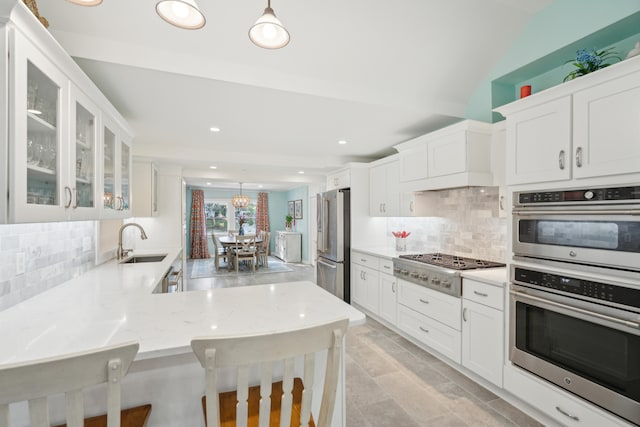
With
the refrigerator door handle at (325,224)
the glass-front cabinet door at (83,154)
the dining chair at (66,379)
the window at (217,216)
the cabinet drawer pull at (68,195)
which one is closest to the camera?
the dining chair at (66,379)

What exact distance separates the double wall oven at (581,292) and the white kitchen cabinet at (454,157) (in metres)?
0.74

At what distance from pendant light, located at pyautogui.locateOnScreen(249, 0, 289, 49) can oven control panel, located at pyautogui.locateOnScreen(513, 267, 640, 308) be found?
212 centimetres

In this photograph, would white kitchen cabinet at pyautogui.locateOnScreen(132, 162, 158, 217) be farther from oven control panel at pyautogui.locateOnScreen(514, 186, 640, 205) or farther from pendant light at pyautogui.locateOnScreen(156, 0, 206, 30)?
oven control panel at pyautogui.locateOnScreen(514, 186, 640, 205)

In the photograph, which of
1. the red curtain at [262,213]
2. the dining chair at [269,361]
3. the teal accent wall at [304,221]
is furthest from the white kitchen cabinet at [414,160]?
the red curtain at [262,213]

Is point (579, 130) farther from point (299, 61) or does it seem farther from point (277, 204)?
point (277, 204)

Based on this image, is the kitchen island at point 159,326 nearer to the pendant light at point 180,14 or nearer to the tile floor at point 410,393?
the tile floor at point 410,393

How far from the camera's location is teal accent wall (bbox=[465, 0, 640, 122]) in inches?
76.8

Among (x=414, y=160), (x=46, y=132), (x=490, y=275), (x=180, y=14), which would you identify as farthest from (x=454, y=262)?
(x=46, y=132)

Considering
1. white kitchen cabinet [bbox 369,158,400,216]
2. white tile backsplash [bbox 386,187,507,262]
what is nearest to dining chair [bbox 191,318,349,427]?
white tile backsplash [bbox 386,187,507,262]

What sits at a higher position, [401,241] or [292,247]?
[401,241]

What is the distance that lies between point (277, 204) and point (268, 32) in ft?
29.4

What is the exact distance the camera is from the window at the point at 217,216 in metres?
9.77

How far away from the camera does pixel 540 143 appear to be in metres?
1.96

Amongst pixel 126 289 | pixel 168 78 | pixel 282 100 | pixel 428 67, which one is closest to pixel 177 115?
pixel 168 78
